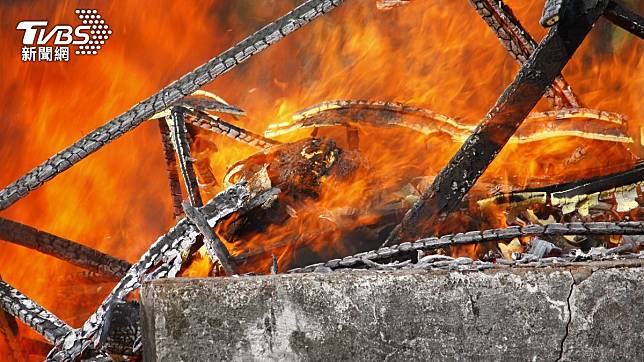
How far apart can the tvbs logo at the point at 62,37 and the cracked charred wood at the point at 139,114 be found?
3.54 metres

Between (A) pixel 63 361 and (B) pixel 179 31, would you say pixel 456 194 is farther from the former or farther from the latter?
(B) pixel 179 31

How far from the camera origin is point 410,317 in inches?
99.6

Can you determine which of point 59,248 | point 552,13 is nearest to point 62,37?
point 59,248

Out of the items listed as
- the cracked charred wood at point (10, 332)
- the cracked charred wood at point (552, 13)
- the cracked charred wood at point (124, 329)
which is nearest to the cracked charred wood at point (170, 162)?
the cracked charred wood at point (10, 332)

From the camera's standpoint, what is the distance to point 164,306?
8.27 ft

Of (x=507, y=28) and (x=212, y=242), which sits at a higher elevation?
(x=507, y=28)

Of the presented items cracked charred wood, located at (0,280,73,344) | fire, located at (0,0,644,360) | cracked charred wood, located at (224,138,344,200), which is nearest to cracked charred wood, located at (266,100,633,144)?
fire, located at (0,0,644,360)

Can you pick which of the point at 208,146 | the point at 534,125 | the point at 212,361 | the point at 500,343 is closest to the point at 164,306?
the point at 212,361

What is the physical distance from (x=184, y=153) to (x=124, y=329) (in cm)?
255

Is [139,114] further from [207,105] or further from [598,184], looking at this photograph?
[598,184]

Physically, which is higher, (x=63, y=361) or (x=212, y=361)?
(x=63, y=361)

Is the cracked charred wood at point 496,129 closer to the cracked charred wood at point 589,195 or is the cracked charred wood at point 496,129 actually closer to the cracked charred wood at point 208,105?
the cracked charred wood at point 589,195

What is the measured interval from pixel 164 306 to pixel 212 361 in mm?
281

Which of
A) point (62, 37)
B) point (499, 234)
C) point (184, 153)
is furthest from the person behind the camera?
point (62, 37)
